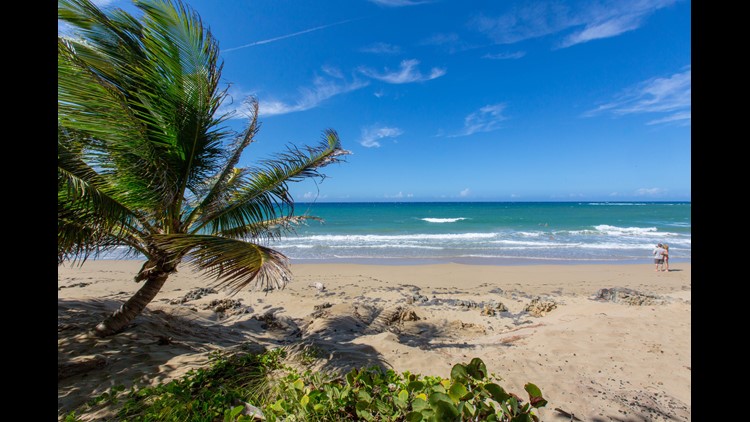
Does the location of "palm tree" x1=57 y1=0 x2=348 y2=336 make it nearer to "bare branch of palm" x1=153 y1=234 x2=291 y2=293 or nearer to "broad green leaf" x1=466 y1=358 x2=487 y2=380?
"bare branch of palm" x1=153 y1=234 x2=291 y2=293

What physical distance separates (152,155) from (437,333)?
5.47 metres

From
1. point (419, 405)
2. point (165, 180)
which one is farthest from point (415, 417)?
point (165, 180)

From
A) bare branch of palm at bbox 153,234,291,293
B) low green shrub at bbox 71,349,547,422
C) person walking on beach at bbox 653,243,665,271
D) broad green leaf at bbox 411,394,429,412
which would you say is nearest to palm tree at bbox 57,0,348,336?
bare branch of palm at bbox 153,234,291,293

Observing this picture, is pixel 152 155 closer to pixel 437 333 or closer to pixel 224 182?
pixel 224 182

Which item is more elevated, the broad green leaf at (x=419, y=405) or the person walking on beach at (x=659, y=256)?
the broad green leaf at (x=419, y=405)

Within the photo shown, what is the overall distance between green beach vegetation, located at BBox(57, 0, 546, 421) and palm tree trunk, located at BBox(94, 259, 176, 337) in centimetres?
1

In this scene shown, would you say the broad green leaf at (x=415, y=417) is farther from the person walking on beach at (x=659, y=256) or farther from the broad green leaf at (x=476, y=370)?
the person walking on beach at (x=659, y=256)

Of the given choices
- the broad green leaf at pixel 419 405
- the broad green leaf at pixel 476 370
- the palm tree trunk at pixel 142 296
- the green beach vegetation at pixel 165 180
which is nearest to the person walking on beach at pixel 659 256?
the green beach vegetation at pixel 165 180

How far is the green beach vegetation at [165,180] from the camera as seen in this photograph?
280cm

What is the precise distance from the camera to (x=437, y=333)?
596 centimetres

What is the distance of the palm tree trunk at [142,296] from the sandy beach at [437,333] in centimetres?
16

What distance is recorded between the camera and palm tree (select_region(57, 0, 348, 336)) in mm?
3174
